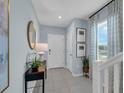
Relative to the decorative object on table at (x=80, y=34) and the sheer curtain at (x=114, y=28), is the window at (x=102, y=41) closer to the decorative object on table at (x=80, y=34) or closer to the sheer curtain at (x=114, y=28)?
the sheer curtain at (x=114, y=28)

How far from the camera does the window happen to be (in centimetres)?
328

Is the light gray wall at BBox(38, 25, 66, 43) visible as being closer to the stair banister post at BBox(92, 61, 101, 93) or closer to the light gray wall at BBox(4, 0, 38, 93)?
the light gray wall at BBox(4, 0, 38, 93)

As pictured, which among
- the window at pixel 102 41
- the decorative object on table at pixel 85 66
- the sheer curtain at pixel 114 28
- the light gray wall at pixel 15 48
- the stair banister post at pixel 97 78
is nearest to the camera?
the stair banister post at pixel 97 78

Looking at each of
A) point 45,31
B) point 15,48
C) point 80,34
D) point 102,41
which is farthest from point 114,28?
point 45,31

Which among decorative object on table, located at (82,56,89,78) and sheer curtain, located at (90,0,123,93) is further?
decorative object on table, located at (82,56,89,78)

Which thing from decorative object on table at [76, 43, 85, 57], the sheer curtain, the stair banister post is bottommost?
the stair banister post

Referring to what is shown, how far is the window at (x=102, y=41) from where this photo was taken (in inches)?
129

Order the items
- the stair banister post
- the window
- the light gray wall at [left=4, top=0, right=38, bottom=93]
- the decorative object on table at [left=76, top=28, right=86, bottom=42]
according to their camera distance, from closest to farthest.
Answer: the stair banister post < the light gray wall at [left=4, top=0, right=38, bottom=93] < the window < the decorative object on table at [left=76, top=28, right=86, bottom=42]

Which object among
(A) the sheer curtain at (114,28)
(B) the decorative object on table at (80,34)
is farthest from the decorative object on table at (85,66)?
(A) the sheer curtain at (114,28)

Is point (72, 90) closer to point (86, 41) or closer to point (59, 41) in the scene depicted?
point (86, 41)

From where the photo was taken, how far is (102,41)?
3.44m

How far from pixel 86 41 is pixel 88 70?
4.41 ft

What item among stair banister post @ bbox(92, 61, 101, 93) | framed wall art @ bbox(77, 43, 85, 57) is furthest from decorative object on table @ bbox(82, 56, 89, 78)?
stair banister post @ bbox(92, 61, 101, 93)

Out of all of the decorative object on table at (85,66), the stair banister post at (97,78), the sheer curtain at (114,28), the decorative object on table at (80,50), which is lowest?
the decorative object on table at (85,66)
